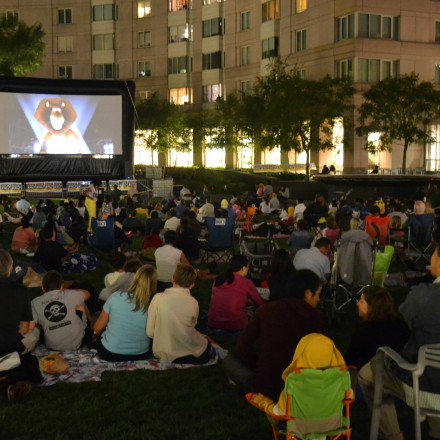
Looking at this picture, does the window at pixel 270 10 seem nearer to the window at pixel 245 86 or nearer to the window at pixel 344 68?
the window at pixel 245 86

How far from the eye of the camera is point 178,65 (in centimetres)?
6412

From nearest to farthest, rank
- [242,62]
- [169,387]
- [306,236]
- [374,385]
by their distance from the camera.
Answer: [374,385] < [169,387] < [306,236] < [242,62]

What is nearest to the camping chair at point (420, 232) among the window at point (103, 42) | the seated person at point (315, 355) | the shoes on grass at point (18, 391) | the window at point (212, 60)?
the shoes on grass at point (18, 391)

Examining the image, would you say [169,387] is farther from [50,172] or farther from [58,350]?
[50,172]

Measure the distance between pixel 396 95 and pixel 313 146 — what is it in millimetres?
5603

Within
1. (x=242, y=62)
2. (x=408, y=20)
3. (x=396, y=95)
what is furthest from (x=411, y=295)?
(x=242, y=62)

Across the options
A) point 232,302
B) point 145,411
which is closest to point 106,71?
point 232,302

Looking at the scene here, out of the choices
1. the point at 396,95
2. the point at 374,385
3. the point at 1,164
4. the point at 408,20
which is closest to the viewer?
the point at 374,385

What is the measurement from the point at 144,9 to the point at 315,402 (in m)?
63.8

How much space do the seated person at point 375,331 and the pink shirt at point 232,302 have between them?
2.65m

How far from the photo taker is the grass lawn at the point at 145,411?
243 inches

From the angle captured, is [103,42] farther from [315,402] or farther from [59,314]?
[315,402]

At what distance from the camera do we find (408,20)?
48031 millimetres

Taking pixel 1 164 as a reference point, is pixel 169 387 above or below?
below
